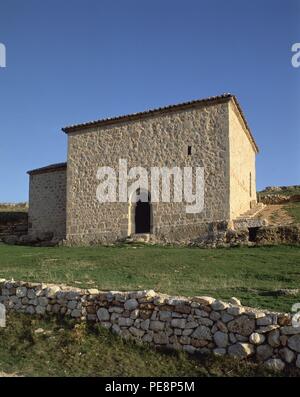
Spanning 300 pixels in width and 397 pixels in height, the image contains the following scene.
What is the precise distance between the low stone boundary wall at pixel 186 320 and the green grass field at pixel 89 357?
0.19 meters

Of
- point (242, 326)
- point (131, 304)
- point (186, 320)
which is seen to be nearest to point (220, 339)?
point (242, 326)

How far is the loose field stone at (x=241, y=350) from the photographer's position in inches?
254

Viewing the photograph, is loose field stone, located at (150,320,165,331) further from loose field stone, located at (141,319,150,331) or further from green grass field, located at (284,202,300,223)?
green grass field, located at (284,202,300,223)

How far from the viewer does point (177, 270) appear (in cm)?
1253

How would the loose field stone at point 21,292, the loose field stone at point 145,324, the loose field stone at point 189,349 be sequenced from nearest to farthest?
1. the loose field stone at point 189,349
2. the loose field stone at point 145,324
3. the loose field stone at point 21,292

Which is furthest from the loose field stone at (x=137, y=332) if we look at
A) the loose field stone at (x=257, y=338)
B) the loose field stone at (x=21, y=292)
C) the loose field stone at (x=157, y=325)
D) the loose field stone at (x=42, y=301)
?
the loose field stone at (x=21, y=292)

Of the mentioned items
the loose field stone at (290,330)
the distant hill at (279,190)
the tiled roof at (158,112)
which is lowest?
the loose field stone at (290,330)

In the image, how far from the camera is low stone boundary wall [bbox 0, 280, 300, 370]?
6.34 metres

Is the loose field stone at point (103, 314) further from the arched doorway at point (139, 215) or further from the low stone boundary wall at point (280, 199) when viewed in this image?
the low stone boundary wall at point (280, 199)

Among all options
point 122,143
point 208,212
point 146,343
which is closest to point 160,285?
point 146,343

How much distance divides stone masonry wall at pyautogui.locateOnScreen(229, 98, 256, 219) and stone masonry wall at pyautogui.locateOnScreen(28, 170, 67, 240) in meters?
8.72

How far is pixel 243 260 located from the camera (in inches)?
536

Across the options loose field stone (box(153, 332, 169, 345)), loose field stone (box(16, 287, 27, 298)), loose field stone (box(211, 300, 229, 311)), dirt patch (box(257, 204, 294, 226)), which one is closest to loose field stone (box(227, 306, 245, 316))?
loose field stone (box(211, 300, 229, 311))
